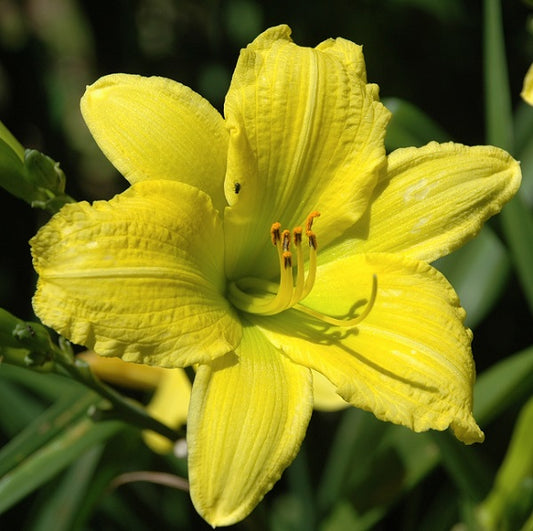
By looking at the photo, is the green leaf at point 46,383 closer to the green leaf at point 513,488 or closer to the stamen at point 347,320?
the stamen at point 347,320

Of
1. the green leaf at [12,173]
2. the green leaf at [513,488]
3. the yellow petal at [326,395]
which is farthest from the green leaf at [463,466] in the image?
the green leaf at [12,173]

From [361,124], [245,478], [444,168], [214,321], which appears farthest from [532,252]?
[245,478]

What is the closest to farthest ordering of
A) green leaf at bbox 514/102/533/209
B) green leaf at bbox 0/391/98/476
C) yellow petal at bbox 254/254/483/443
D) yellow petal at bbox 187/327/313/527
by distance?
1. yellow petal at bbox 187/327/313/527
2. yellow petal at bbox 254/254/483/443
3. green leaf at bbox 0/391/98/476
4. green leaf at bbox 514/102/533/209

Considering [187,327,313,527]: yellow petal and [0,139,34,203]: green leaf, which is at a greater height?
[0,139,34,203]: green leaf

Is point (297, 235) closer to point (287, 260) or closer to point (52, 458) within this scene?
point (287, 260)

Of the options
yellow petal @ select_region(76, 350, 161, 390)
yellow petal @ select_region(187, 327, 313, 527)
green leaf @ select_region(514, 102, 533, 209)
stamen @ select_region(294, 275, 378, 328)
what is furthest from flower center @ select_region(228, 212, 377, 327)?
green leaf @ select_region(514, 102, 533, 209)

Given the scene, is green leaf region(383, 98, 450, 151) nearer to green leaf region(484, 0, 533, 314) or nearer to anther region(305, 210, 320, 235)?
green leaf region(484, 0, 533, 314)

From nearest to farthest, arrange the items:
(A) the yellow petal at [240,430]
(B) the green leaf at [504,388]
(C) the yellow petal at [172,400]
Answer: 1. (A) the yellow petal at [240,430]
2. (B) the green leaf at [504,388]
3. (C) the yellow petal at [172,400]
